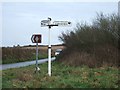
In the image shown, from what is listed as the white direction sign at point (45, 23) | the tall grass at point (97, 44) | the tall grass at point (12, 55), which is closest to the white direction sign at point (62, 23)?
the white direction sign at point (45, 23)

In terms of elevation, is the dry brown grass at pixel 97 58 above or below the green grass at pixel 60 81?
above

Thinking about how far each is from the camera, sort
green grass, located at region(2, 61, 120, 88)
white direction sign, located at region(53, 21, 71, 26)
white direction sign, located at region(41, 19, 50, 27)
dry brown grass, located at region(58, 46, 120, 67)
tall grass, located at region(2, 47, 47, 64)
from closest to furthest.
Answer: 1. green grass, located at region(2, 61, 120, 88)
2. white direction sign, located at region(53, 21, 71, 26)
3. white direction sign, located at region(41, 19, 50, 27)
4. dry brown grass, located at region(58, 46, 120, 67)
5. tall grass, located at region(2, 47, 47, 64)

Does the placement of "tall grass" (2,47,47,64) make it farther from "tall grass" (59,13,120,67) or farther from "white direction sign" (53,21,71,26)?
"white direction sign" (53,21,71,26)

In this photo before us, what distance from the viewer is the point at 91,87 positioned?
447 inches

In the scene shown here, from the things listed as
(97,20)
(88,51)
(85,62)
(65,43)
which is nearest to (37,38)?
(85,62)

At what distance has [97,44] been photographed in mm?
26359

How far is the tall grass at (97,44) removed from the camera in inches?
949

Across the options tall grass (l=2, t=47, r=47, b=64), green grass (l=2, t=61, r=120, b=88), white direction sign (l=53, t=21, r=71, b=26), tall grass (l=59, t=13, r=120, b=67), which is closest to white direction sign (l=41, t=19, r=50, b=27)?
white direction sign (l=53, t=21, r=71, b=26)

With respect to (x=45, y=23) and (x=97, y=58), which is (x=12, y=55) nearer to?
(x=97, y=58)

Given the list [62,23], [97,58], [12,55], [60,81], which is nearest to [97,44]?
[97,58]

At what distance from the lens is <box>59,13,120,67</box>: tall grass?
24.1 metres

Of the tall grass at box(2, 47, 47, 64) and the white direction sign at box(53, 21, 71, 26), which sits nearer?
the white direction sign at box(53, 21, 71, 26)

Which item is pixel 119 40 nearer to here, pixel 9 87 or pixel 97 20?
pixel 97 20

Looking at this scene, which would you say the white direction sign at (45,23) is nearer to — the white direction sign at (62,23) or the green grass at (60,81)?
the white direction sign at (62,23)
